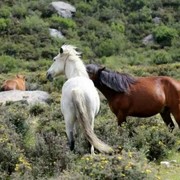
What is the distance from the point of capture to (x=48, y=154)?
6820 mm

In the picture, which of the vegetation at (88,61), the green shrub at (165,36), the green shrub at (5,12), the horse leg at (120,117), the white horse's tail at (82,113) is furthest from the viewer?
the green shrub at (5,12)

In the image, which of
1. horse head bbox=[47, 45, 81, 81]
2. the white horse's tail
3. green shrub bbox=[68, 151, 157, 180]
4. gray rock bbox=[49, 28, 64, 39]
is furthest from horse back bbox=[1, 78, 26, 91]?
gray rock bbox=[49, 28, 64, 39]

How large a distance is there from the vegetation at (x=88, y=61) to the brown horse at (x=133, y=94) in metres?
0.29

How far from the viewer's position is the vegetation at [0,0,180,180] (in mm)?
6297

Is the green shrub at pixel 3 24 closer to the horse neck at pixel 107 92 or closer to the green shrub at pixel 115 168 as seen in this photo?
the horse neck at pixel 107 92

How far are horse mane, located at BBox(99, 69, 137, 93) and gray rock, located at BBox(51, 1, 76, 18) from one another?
49.5 m

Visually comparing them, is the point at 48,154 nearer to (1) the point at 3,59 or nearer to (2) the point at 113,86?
(2) the point at 113,86

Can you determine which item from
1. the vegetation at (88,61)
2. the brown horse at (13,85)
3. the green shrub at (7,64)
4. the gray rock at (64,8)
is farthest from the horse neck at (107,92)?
the gray rock at (64,8)

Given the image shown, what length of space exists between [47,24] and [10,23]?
13.3 ft

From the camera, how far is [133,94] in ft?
28.5

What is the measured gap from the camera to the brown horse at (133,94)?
340 inches

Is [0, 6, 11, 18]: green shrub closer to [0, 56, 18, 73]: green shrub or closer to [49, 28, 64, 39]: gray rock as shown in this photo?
[49, 28, 64, 39]: gray rock

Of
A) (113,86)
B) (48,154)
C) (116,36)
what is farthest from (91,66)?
(116,36)

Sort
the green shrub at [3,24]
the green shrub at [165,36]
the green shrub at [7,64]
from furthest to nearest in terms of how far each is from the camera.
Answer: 1. the green shrub at [165,36]
2. the green shrub at [3,24]
3. the green shrub at [7,64]
